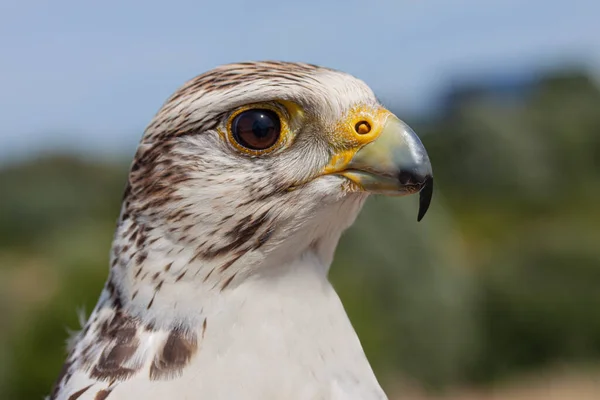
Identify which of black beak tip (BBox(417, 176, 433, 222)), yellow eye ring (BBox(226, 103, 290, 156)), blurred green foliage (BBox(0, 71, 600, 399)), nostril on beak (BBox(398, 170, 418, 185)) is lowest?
blurred green foliage (BBox(0, 71, 600, 399))

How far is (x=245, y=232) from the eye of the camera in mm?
2053

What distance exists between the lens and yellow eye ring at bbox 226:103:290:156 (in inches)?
81.5

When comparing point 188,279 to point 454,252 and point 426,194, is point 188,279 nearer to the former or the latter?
point 426,194

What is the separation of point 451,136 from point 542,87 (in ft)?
25.9

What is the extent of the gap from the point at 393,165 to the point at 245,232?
0.45 m

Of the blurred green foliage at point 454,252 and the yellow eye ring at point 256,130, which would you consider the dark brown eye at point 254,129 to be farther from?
the blurred green foliage at point 454,252

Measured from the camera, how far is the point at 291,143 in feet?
6.93

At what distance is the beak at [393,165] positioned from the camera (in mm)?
2037

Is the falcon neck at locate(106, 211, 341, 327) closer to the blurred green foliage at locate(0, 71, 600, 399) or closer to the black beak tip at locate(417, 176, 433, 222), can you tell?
the black beak tip at locate(417, 176, 433, 222)

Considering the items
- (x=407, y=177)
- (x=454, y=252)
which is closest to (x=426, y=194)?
(x=407, y=177)

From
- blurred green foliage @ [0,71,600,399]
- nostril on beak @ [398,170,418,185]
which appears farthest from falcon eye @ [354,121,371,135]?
blurred green foliage @ [0,71,600,399]

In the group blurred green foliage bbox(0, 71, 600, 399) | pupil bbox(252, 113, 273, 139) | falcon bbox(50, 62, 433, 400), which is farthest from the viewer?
blurred green foliage bbox(0, 71, 600, 399)

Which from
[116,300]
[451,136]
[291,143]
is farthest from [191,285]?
[451,136]

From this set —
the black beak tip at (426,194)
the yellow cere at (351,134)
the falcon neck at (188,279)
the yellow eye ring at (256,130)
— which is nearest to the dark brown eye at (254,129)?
the yellow eye ring at (256,130)
